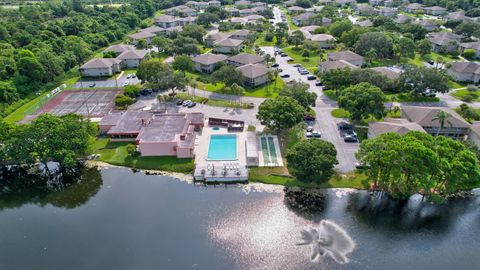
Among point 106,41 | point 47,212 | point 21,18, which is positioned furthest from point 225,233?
point 21,18

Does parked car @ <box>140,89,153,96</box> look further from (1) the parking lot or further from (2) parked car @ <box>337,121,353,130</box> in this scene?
(2) parked car @ <box>337,121,353,130</box>

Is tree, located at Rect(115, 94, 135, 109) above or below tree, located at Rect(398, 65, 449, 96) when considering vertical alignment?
below

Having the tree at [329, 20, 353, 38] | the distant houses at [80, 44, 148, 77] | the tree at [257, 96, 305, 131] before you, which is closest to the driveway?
the tree at [257, 96, 305, 131]

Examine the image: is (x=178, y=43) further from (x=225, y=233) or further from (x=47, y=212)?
(x=225, y=233)

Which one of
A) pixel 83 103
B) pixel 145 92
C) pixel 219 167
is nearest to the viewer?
pixel 219 167

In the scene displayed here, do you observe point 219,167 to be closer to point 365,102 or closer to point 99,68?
point 365,102

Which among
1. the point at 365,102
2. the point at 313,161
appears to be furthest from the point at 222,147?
the point at 365,102
